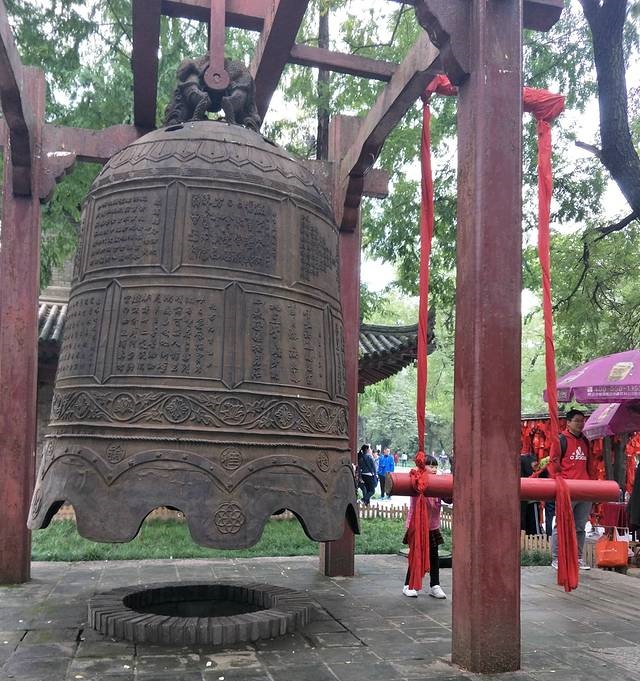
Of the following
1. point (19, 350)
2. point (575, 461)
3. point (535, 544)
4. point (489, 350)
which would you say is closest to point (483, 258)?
point (489, 350)

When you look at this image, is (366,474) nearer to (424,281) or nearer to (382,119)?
(382,119)

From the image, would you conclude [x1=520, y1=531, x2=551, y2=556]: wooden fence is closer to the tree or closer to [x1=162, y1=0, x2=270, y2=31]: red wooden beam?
the tree

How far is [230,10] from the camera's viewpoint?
535cm

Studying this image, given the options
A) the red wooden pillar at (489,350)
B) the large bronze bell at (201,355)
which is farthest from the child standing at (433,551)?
the large bronze bell at (201,355)

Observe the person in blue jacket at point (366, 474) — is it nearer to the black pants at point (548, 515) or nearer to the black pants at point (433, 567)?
the black pants at point (548, 515)

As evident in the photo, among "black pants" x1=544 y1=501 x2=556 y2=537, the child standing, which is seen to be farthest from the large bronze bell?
"black pants" x1=544 y1=501 x2=556 y2=537

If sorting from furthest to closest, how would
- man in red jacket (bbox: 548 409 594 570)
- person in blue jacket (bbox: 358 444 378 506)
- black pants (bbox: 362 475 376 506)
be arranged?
person in blue jacket (bbox: 358 444 378 506)
black pants (bbox: 362 475 376 506)
man in red jacket (bbox: 548 409 594 570)

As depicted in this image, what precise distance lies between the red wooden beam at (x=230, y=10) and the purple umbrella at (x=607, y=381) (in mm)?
5117

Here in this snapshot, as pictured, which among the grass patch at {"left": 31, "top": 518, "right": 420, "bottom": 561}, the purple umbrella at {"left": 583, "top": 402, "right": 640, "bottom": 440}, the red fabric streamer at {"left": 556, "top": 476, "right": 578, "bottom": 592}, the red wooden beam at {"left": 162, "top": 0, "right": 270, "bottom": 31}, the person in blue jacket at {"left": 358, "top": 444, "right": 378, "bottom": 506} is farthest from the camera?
the person in blue jacket at {"left": 358, "top": 444, "right": 378, "bottom": 506}

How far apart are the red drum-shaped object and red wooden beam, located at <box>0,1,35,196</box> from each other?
3776 mm

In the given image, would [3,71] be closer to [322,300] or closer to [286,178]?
[286,178]

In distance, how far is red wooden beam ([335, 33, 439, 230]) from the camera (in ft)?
16.4

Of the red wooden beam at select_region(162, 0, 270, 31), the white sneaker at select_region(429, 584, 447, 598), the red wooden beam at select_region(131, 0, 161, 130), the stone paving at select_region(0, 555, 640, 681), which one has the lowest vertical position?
the stone paving at select_region(0, 555, 640, 681)

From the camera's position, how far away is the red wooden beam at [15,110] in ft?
16.1
